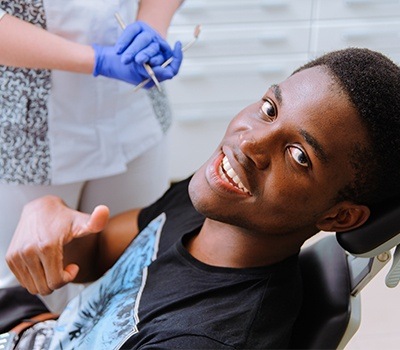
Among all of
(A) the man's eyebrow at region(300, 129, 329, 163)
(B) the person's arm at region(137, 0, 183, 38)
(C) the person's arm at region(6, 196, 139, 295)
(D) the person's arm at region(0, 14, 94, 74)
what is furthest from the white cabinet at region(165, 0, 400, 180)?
(A) the man's eyebrow at region(300, 129, 329, 163)

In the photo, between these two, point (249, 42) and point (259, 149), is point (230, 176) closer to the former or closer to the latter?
point (259, 149)

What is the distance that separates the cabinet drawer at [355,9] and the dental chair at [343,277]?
4.91 ft

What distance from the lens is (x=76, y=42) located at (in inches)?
55.4

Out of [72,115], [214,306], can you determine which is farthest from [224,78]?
[214,306]

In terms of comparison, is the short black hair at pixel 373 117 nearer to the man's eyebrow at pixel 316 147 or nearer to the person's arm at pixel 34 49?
the man's eyebrow at pixel 316 147

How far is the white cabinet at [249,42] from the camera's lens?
8.29ft

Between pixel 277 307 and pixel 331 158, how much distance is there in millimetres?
289

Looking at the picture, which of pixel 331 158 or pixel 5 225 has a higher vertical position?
pixel 331 158

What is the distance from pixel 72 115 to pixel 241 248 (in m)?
0.53

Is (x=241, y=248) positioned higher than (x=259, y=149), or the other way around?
(x=259, y=149)

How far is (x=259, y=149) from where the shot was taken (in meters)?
1.07

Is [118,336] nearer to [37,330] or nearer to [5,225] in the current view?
[37,330]

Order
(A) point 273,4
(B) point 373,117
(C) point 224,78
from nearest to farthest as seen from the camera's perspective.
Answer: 1. (B) point 373,117
2. (A) point 273,4
3. (C) point 224,78

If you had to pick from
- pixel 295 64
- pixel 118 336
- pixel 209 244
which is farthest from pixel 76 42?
pixel 295 64
